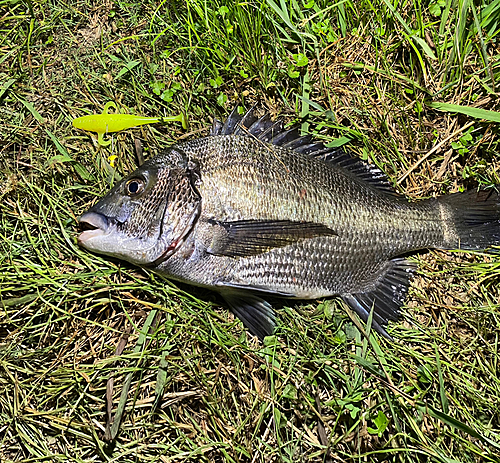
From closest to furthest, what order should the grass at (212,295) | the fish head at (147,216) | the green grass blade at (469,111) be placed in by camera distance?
1. the fish head at (147,216)
2. the grass at (212,295)
3. the green grass blade at (469,111)

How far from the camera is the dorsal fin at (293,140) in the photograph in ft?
8.24

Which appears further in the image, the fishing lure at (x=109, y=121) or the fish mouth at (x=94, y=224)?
the fishing lure at (x=109, y=121)

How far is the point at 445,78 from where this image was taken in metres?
2.64

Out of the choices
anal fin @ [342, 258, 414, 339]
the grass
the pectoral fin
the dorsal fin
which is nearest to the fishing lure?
the grass

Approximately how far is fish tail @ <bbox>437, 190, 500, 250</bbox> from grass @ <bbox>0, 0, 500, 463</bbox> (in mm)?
140

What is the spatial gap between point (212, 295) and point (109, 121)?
1.23 metres

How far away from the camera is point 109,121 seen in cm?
266

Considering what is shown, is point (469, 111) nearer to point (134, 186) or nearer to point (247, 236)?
point (247, 236)

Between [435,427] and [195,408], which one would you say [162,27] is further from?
[435,427]

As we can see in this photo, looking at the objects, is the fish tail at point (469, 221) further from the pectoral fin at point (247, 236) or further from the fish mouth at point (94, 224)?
the fish mouth at point (94, 224)

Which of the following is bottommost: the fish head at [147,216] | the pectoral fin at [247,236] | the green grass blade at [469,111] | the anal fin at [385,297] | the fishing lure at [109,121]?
the anal fin at [385,297]

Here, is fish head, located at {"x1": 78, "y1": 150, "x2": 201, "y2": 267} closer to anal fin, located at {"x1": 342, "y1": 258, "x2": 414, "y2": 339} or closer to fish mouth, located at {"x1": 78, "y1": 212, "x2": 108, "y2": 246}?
fish mouth, located at {"x1": 78, "y1": 212, "x2": 108, "y2": 246}

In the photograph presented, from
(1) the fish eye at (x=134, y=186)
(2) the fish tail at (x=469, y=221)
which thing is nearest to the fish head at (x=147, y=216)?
(1) the fish eye at (x=134, y=186)

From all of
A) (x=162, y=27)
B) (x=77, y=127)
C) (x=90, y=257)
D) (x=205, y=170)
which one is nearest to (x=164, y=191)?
(x=205, y=170)
